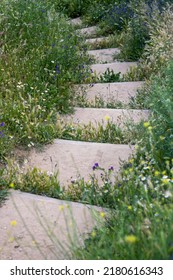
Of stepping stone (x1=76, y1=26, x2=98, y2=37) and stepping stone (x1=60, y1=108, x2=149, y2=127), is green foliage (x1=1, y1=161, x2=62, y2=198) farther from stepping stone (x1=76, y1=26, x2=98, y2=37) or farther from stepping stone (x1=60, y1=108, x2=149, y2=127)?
stepping stone (x1=76, y1=26, x2=98, y2=37)

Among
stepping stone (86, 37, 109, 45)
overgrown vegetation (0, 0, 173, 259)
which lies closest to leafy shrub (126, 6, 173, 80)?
overgrown vegetation (0, 0, 173, 259)

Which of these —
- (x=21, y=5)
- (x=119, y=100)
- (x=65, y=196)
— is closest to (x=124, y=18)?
(x=21, y=5)

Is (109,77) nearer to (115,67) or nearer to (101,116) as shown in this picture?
(115,67)

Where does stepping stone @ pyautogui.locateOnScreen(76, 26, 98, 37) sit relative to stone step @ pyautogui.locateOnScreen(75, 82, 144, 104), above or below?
above

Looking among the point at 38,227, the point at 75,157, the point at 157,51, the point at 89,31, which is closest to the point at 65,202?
the point at 38,227

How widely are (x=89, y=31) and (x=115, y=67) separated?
2.83m

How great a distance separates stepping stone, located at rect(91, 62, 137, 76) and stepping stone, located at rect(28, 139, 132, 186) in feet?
8.90

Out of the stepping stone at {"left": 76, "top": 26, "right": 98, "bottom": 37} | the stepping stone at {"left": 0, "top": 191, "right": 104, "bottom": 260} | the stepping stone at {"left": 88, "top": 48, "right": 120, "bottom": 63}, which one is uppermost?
the stepping stone at {"left": 76, "top": 26, "right": 98, "bottom": 37}

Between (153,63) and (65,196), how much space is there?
3.49 m

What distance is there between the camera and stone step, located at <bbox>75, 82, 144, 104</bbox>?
7188mm

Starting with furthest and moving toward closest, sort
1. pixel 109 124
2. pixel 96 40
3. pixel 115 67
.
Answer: pixel 96 40 < pixel 115 67 < pixel 109 124

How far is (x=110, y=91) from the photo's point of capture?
7.48 metres

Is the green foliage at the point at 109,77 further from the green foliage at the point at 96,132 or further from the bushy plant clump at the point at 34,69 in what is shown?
the green foliage at the point at 96,132
